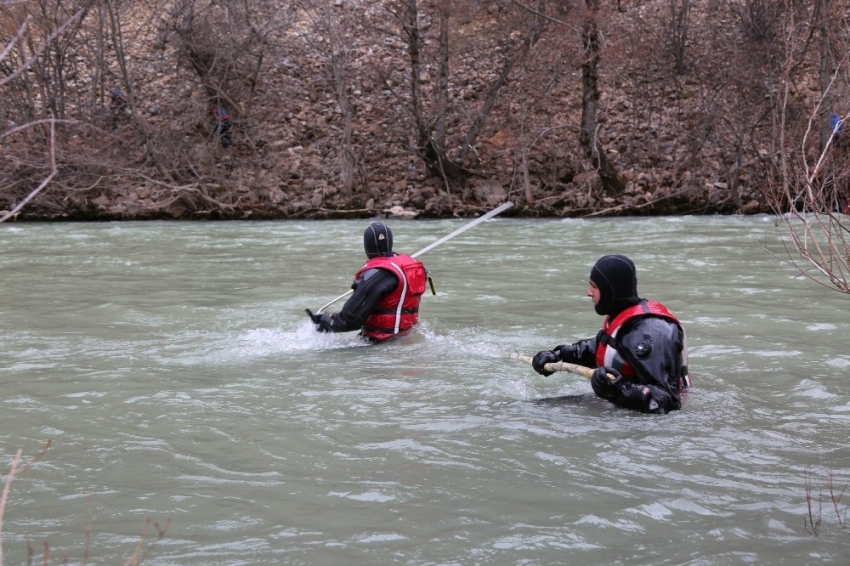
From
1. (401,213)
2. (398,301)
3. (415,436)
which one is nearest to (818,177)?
(398,301)

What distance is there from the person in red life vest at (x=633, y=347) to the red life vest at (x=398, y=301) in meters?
2.17

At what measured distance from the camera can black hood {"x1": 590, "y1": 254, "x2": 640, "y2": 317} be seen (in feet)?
16.8

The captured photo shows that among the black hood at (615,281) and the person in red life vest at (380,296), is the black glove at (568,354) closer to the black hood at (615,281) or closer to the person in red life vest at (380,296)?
the black hood at (615,281)

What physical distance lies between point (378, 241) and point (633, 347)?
2.63 meters

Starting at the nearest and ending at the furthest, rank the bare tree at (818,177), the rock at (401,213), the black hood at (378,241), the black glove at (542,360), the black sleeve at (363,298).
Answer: the bare tree at (818,177), the black glove at (542,360), the black sleeve at (363,298), the black hood at (378,241), the rock at (401,213)

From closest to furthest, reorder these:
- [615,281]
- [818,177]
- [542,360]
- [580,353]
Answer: [615,281] < [542,360] < [580,353] < [818,177]

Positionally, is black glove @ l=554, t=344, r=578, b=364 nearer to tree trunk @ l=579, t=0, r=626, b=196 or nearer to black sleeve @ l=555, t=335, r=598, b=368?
black sleeve @ l=555, t=335, r=598, b=368

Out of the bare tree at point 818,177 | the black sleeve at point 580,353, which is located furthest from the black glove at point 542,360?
the bare tree at point 818,177

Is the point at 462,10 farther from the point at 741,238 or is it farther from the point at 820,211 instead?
the point at 820,211

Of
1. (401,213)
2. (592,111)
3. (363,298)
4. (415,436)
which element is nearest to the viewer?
(415,436)

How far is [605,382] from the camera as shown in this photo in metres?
5.02

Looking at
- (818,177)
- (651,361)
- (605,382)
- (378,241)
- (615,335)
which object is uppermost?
(818,177)

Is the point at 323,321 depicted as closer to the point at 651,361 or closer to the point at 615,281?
the point at 615,281

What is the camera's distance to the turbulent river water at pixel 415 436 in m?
3.88
